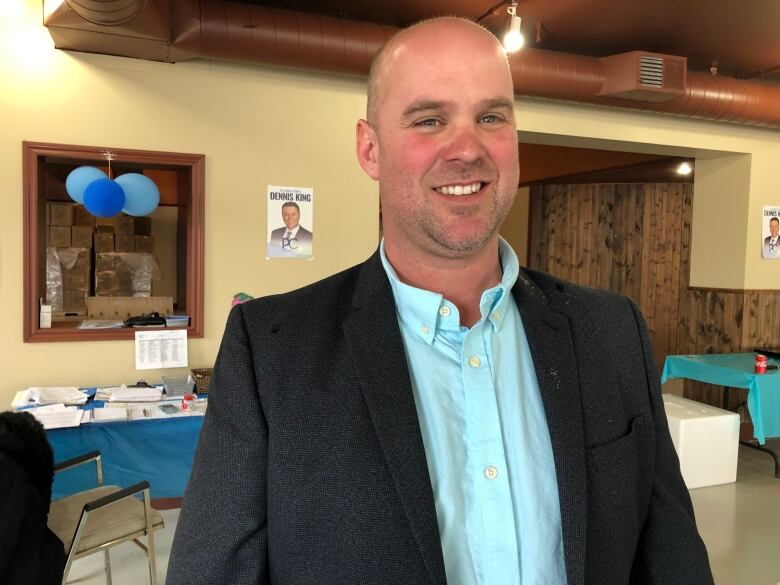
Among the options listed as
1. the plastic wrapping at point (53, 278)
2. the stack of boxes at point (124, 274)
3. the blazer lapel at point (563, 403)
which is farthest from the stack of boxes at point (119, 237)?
the blazer lapel at point (563, 403)

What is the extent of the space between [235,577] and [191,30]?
3484mm

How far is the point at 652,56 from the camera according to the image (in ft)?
14.6

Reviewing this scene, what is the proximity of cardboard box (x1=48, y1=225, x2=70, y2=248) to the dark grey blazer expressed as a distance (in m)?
5.59

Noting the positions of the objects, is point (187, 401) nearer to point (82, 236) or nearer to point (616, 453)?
point (616, 453)

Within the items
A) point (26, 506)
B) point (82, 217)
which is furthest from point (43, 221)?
point (82, 217)

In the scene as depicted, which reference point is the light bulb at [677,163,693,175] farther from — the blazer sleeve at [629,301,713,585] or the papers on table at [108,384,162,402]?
the blazer sleeve at [629,301,713,585]

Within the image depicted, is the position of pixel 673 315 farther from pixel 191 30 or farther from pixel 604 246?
pixel 191 30

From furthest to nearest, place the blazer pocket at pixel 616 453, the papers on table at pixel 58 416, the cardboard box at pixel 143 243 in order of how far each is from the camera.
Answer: the cardboard box at pixel 143 243 → the papers on table at pixel 58 416 → the blazer pocket at pixel 616 453

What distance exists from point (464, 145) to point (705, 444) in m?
4.40

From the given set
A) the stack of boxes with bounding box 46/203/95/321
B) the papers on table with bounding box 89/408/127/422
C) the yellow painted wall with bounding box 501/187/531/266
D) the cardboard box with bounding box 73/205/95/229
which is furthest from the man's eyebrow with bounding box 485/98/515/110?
the yellow painted wall with bounding box 501/187/531/266

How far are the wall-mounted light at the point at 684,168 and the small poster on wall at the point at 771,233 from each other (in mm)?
1104

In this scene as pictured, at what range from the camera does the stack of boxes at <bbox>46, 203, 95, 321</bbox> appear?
461cm

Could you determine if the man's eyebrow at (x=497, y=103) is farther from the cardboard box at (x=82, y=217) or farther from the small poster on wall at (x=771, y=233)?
the cardboard box at (x=82, y=217)

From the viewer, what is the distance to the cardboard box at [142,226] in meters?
7.09
